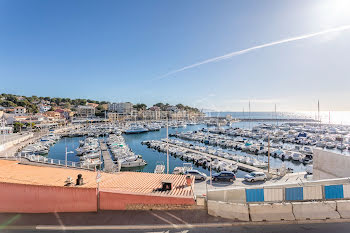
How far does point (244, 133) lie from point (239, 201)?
39693 millimetres

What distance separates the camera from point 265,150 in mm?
25422

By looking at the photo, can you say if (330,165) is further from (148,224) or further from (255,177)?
(148,224)

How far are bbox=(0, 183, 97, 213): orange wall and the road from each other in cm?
19

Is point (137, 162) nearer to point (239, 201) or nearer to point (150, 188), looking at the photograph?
point (150, 188)

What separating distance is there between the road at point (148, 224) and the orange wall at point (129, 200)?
199mm

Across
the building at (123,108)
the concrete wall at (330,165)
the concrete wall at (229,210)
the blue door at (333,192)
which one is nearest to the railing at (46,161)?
the concrete wall at (229,210)

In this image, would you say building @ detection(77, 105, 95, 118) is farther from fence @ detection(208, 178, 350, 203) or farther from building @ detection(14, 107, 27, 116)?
fence @ detection(208, 178, 350, 203)

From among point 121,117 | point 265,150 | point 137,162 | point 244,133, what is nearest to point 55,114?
Result: point 121,117

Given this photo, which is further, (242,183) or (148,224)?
(242,183)

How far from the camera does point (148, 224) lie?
16.0 ft

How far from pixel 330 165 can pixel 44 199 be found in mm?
11204

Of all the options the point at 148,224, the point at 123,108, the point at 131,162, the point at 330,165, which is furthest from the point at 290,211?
the point at 123,108

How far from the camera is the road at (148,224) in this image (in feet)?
15.0

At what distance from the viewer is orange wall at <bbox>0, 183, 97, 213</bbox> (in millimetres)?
5668
